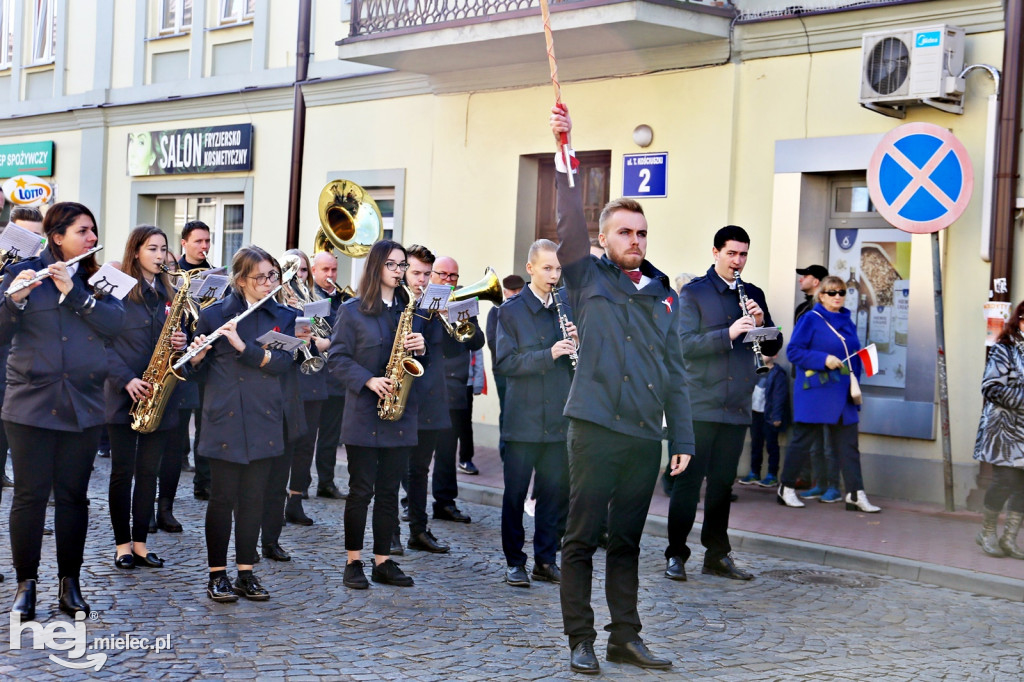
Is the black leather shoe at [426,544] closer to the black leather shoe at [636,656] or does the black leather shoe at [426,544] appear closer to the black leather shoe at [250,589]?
the black leather shoe at [250,589]

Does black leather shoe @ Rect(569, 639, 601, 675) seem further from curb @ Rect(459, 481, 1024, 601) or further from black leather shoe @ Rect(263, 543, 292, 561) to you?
curb @ Rect(459, 481, 1024, 601)

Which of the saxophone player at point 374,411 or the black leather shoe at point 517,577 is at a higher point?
the saxophone player at point 374,411

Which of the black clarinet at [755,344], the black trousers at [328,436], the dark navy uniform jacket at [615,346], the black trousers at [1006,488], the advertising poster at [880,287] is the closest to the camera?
the dark navy uniform jacket at [615,346]

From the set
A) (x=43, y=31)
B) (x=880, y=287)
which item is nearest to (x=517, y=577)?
(x=880, y=287)

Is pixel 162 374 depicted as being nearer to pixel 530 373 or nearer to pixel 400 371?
pixel 400 371

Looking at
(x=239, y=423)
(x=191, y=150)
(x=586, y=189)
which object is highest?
(x=191, y=150)

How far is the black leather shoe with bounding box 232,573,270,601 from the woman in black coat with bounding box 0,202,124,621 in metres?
0.84

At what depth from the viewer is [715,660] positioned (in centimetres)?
592

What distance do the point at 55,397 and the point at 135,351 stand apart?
5.58 ft

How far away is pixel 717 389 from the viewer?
7.75m

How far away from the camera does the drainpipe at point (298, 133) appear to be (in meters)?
17.2

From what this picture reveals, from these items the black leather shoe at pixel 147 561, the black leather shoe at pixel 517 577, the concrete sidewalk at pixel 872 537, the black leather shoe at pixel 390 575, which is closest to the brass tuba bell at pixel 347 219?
the concrete sidewalk at pixel 872 537

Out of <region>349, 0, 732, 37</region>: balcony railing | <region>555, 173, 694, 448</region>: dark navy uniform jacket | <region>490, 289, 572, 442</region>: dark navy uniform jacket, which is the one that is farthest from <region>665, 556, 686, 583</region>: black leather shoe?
<region>349, 0, 732, 37</region>: balcony railing

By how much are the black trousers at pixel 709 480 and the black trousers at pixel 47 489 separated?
3.53 m
